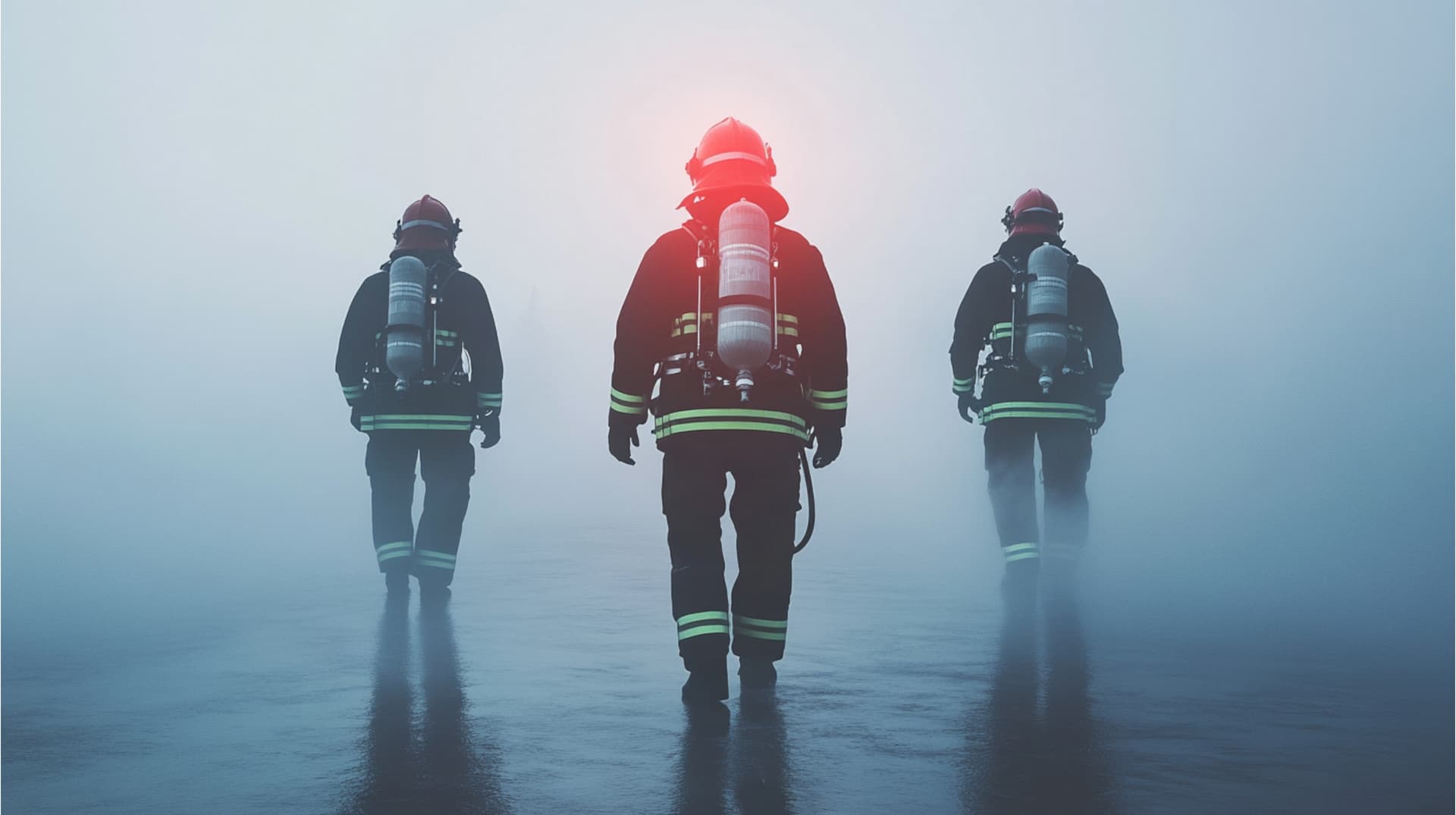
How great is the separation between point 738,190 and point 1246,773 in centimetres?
280

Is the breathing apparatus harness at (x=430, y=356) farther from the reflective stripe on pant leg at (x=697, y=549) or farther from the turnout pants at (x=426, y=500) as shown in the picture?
the reflective stripe on pant leg at (x=697, y=549)

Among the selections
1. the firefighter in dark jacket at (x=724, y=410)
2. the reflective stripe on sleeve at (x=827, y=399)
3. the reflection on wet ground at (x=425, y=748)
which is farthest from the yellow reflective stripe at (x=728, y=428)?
the reflection on wet ground at (x=425, y=748)

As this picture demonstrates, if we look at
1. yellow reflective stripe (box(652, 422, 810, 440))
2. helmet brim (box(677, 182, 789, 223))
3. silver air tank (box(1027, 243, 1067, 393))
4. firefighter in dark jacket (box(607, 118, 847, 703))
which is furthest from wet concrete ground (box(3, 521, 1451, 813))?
helmet brim (box(677, 182, 789, 223))

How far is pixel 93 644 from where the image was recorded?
525cm

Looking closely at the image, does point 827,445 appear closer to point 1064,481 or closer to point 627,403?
point 627,403

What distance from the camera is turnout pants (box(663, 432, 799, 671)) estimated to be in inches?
165

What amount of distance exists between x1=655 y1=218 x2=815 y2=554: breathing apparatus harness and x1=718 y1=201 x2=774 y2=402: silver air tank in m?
0.05

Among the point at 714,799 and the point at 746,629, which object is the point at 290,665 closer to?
the point at 746,629

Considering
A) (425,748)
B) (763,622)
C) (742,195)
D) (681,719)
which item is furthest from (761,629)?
(742,195)

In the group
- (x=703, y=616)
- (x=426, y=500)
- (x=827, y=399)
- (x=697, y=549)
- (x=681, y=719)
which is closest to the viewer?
(x=681, y=719)

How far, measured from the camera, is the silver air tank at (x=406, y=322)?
679cm

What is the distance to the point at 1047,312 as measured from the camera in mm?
7012

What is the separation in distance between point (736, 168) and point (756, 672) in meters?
2.02

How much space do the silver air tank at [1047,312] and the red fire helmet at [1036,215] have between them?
1.15 feet
